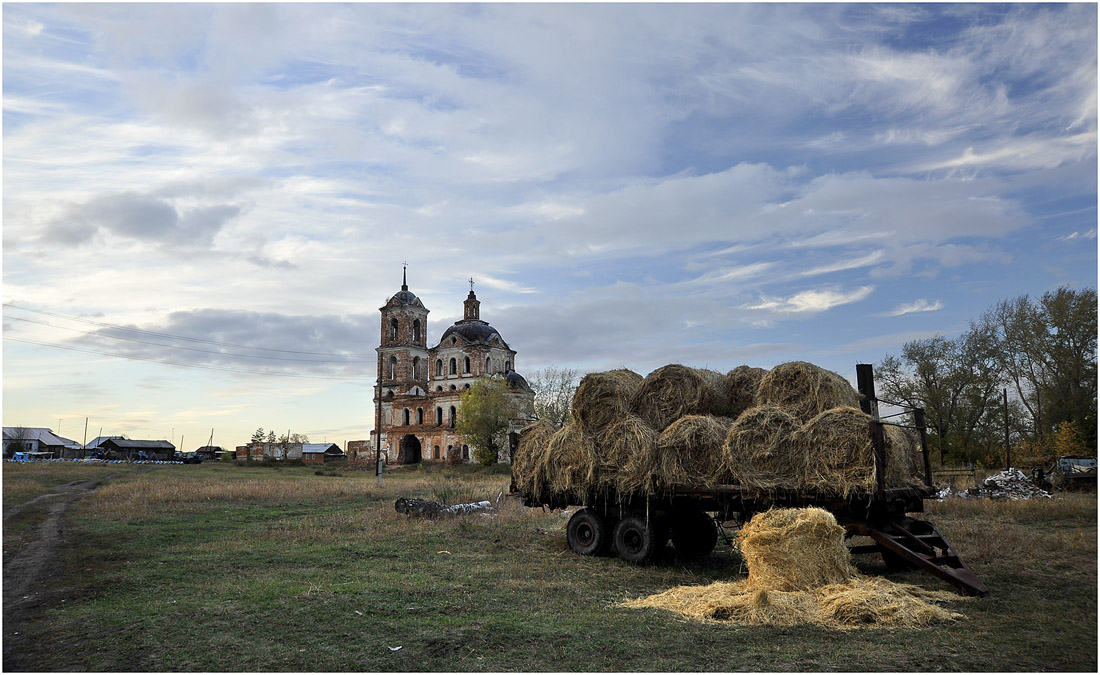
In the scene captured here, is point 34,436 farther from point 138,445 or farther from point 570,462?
point 570,462

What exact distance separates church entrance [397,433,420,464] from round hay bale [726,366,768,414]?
188ft

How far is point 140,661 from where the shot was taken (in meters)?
6.47

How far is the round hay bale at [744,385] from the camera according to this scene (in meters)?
12.4

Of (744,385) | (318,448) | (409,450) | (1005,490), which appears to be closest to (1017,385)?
(1005,490)

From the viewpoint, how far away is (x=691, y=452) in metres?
11.2

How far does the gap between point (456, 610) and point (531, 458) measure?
17.1 ft

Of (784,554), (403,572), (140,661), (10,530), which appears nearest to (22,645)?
(140,661)

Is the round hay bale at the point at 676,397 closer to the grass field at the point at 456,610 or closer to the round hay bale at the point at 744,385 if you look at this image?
the round hay bale at the point at 744,385

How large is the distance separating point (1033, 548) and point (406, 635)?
11.3 meters

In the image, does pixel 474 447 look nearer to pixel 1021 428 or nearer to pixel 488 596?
pixel 1021 428

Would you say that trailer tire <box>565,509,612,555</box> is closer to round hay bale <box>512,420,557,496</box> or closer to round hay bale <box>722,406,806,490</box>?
round hay bale <box>512,420,557,496</box>

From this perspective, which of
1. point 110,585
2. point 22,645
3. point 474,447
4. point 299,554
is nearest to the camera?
point 22,645

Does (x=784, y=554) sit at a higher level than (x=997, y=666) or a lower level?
higher

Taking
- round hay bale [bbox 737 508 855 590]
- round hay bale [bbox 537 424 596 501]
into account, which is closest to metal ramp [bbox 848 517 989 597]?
round hay bale [bbox 737 508 855 590]
